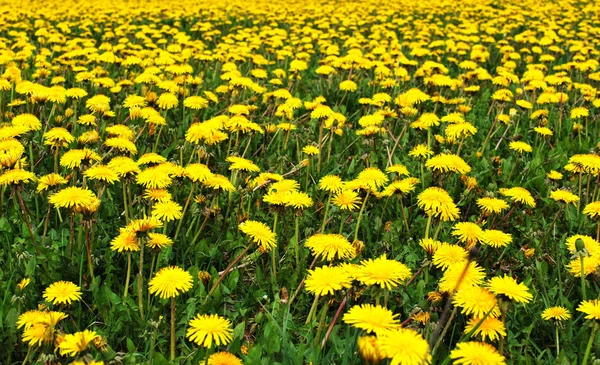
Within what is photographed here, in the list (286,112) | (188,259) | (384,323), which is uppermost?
(384,323)

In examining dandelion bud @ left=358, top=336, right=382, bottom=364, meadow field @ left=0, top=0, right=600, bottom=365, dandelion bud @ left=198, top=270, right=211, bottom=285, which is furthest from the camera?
dandelion bud @ left=198, top=270, right=211, bottom=285

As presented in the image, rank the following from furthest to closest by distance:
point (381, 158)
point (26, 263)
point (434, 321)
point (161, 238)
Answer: point (381, 158)
point (26, 263)
point (161, 238)
point (434, 321)

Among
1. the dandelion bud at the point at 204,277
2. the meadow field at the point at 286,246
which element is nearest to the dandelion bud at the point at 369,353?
the meadow field at the point at 286,246

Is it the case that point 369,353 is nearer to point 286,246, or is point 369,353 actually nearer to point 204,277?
point 204,277

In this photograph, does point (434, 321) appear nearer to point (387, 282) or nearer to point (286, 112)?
point (387, 282)

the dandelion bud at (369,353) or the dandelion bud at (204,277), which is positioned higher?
the dandelion bud at (369,353)

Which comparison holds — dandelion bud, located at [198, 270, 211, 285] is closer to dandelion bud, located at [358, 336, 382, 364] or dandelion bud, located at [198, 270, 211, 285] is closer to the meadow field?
the meadow field

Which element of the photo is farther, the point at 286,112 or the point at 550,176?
the point at 286,112

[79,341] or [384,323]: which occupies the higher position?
[384,323]

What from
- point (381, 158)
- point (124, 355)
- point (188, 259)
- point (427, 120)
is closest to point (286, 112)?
point (381, 158)

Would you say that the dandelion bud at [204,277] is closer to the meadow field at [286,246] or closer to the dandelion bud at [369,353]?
the meadow field at [286,246]

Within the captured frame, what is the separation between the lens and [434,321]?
169 centimetres

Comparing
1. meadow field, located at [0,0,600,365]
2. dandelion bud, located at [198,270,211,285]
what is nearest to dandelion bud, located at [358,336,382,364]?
meadow field, located at [0,0,600,365]

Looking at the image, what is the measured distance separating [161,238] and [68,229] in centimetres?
93
